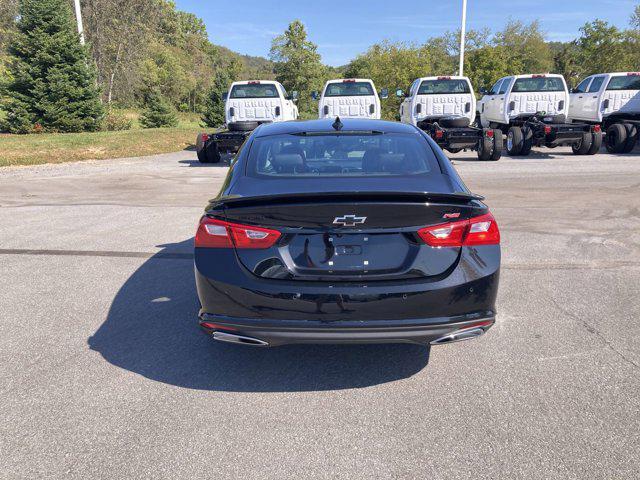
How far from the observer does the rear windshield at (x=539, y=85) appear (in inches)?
645

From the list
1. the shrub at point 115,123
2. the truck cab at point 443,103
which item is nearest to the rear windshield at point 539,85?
the truck cab at point 443,103

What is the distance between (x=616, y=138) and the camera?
16.4 metres

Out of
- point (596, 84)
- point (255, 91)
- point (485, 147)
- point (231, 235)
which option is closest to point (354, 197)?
point (231, 235)

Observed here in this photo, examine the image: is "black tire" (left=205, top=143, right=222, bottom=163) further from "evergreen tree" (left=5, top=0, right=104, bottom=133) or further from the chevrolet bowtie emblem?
the chevrolet bowtie emblem

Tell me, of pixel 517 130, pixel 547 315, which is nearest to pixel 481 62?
pixel 517 130

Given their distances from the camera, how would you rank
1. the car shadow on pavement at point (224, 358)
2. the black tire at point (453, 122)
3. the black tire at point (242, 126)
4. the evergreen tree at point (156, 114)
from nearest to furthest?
the car shadow on pavement at point (224, 358), the black tire at point (242, 126), the black tire at point (453, 122), the evergreen tree at point (156, 114)

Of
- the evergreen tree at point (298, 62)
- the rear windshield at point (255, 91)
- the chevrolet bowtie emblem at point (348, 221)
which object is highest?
the evergreen tree at point (298, 62)

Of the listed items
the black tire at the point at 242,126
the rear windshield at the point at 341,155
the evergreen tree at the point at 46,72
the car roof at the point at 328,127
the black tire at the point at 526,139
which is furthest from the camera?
the evergreen tree at the point at 46,72

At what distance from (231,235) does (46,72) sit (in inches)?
924

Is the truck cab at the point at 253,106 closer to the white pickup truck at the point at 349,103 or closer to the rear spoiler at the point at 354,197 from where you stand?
the white pickup truck at the point at 349,103

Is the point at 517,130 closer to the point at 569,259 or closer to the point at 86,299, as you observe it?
the point at 569,259

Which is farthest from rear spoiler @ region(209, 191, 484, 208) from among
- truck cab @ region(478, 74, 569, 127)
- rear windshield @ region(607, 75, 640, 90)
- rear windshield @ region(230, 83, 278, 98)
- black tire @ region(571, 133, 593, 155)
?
rear windshield @ region(607, 75, 640, 90)

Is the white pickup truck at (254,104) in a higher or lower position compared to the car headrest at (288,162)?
higher

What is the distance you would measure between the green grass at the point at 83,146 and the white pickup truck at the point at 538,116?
39.3ft
